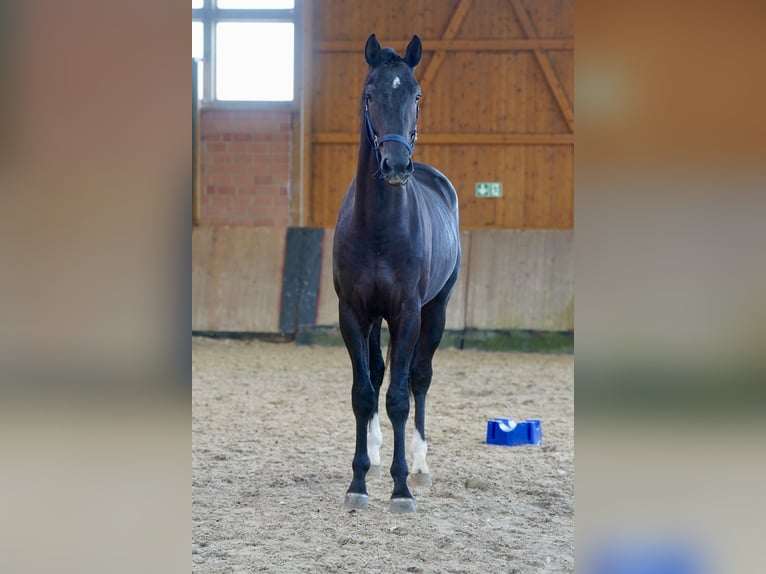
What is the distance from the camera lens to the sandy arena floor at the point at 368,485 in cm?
308

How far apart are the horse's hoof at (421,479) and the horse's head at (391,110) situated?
1.54 metres

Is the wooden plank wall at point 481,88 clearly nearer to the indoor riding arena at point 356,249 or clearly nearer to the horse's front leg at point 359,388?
the indoor riding arena at point 356,249

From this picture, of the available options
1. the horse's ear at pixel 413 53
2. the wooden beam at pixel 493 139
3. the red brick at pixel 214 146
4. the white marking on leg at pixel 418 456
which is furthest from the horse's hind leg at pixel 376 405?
the red brick at pixel 214 146

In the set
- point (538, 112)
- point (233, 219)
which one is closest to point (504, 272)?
point (538, 112)

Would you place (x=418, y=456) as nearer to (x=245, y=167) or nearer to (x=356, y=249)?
(x=356, y=249)

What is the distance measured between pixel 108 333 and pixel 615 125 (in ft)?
2.03

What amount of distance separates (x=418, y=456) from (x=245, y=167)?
8.05m

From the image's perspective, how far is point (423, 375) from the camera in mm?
4703

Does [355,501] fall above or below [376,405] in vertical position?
below

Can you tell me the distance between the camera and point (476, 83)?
11.6m

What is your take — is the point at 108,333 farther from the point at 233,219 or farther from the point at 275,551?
the point at 233,219

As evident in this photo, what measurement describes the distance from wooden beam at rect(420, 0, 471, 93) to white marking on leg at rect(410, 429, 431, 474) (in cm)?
780

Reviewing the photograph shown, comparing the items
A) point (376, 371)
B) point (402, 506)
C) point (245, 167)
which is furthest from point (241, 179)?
point (402, 506)

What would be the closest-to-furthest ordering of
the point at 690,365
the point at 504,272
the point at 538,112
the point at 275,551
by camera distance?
the point at 690,365 → the point at 275,551 → the point at 504,272 → the point at 538,112
